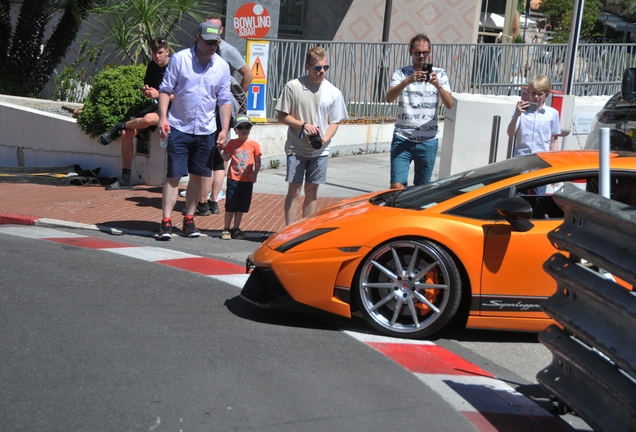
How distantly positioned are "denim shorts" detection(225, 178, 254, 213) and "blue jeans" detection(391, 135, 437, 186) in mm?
1419

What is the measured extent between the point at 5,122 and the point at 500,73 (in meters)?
9.16

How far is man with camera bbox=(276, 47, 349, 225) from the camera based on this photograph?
790cm

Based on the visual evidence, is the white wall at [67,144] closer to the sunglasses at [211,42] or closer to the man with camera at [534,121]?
the sunglasses at [211,42]

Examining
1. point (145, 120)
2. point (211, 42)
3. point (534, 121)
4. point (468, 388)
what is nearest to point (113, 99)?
point (145, 120)

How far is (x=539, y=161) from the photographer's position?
5812 mm

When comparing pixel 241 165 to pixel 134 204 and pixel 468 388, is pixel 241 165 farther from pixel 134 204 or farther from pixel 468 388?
pixel 468 388

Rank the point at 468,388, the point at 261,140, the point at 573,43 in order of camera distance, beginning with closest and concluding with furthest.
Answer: the point at 468,388 < the point at 573,43 < the point at 261,140

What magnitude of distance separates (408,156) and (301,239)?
2847 mm

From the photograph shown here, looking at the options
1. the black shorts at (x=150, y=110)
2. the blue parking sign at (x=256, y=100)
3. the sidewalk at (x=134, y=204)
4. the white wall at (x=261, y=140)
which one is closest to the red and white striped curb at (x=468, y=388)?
the sidewalk at (x=134, y=204)

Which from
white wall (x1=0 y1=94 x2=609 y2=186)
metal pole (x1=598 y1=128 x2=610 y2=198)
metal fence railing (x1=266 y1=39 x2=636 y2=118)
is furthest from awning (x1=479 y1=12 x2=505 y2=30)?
metal pole (x1=598 y1=128 x2=610 y2=198)

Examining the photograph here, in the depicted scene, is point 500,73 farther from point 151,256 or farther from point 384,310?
point 384,310

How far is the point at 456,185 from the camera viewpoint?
593cm

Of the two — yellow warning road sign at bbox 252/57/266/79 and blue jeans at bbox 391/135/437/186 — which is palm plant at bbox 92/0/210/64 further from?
blue jeans at bbox 391/135/437/186

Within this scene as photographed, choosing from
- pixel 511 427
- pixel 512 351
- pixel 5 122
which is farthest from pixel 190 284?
pixel 5 122
